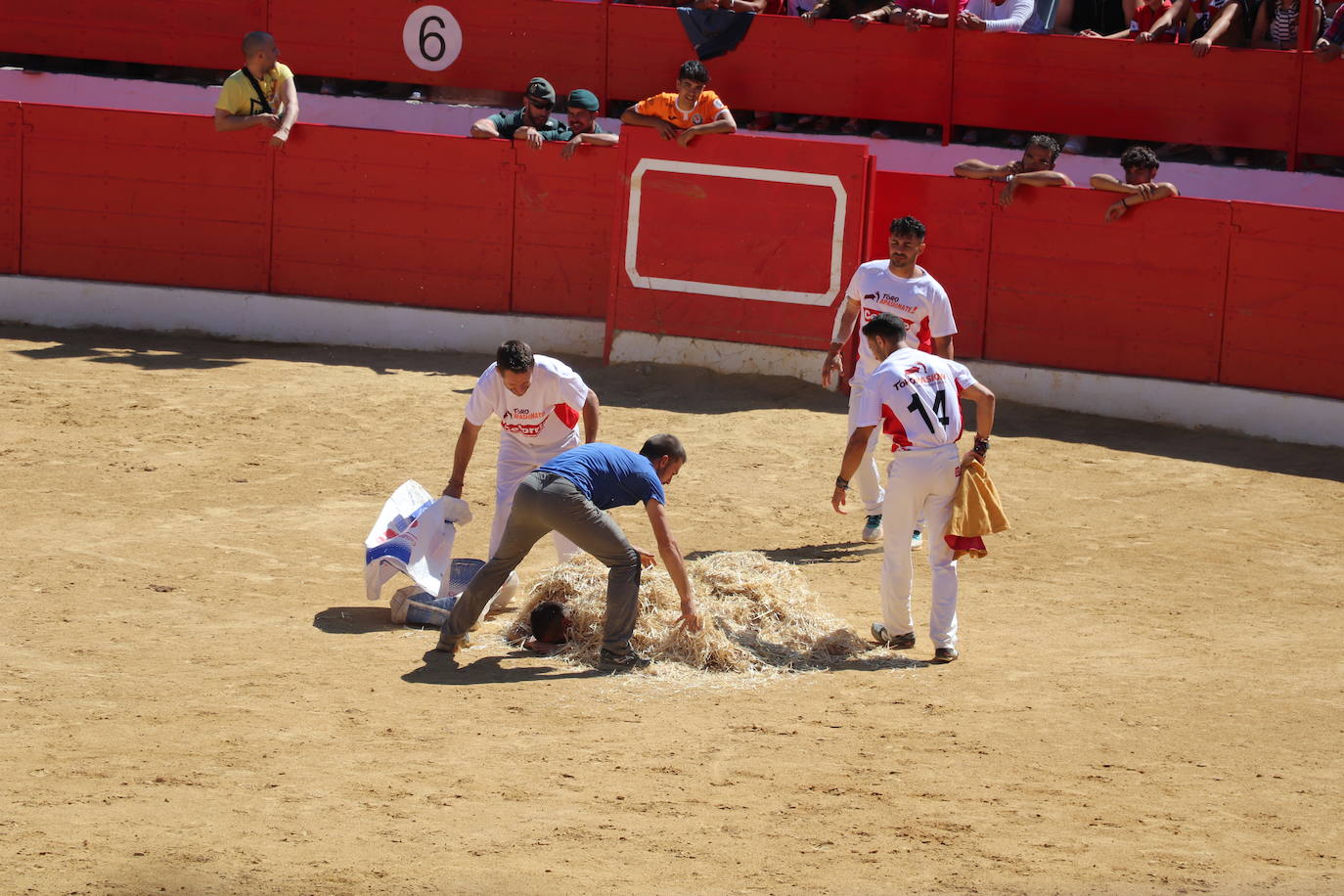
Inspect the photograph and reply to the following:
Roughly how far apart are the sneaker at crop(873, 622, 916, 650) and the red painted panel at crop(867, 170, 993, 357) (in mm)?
5832

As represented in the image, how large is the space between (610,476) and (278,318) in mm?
8036

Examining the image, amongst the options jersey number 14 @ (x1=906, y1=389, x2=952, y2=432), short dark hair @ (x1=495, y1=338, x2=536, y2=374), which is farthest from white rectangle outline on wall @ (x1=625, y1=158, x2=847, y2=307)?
short dark hair @ (x1=495, y1=338, x2=536, y2=374)

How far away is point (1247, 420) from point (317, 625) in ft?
25.4

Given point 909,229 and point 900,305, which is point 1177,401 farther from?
point 909,229

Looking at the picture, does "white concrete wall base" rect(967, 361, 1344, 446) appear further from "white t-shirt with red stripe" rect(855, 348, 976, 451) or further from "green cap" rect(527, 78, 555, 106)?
Result: "white t-shirt with red stripe" rect(855, 348, 976, 451)

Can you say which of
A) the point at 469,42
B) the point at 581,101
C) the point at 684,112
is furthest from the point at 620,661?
the point at 469,42

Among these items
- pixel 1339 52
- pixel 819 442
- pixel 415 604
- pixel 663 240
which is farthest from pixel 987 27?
pixel 415 604

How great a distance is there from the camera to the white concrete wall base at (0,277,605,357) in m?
13.6

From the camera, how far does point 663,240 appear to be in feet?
42.8

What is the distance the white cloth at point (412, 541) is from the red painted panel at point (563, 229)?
6088 mm

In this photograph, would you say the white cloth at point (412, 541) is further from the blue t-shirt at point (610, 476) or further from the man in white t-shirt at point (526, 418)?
the blue t-shirt at point (610, 476)

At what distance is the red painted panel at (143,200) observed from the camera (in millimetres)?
13984

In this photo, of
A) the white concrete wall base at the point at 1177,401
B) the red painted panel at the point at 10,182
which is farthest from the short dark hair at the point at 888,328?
the red painted panel at the point at 10,182

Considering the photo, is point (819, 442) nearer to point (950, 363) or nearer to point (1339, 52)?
point (950, 363)
